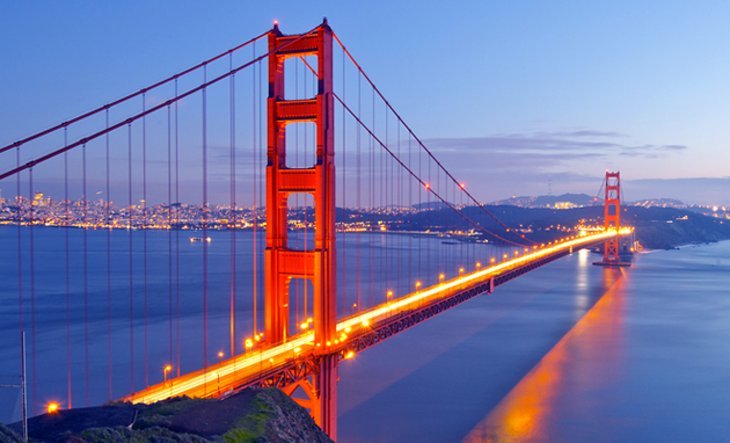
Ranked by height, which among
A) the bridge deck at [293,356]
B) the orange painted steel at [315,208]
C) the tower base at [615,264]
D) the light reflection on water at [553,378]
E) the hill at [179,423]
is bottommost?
the light reflection on water at [553,378]

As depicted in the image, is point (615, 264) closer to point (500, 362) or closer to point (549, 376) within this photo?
point (500, 362)

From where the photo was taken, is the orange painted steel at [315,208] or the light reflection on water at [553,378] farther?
the light reflection on water at [553,378]

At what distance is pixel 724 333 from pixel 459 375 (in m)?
18.0

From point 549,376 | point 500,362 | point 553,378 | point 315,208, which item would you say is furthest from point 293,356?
point 500,362

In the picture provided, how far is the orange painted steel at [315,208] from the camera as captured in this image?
46.1 ft

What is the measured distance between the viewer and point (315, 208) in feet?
46.3

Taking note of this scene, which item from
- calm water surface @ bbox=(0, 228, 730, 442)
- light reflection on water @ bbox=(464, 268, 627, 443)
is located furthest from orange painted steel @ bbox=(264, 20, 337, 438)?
light reflection on water @ bbox=(464, 268, 627, 443)

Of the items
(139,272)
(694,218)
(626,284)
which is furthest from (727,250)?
(139,272)

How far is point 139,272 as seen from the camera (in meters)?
55.0

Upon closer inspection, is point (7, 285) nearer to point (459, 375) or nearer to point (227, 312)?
point (227, 312)

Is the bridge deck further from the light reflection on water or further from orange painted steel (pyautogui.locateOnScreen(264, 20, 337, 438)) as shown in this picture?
the light reflection on water

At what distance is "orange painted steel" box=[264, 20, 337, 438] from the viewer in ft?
46.1

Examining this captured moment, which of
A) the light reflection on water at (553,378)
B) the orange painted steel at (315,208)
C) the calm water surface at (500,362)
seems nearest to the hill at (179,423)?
the orange painted steel at (315,208)

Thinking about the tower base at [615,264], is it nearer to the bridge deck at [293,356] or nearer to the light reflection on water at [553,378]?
the light reflection on water at [553,378]
